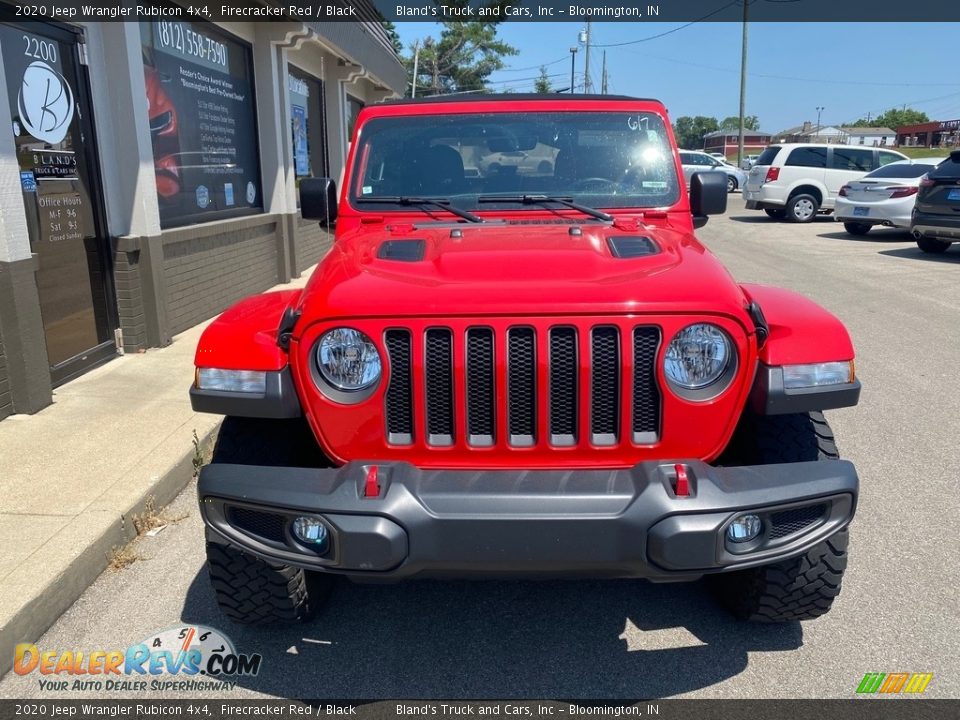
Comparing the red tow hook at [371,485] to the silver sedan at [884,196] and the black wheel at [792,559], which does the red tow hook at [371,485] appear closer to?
the black wheel at [792,559]

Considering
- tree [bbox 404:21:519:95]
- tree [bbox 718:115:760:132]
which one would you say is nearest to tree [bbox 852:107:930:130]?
tree [bbox 718:115:760:132]

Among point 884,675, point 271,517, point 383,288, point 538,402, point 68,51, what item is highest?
point 68,51

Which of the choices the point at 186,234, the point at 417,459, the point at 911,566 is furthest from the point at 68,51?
the point at 911,566

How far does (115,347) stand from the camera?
643 cm

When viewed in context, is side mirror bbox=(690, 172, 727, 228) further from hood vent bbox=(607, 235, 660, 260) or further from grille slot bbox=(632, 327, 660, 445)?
grille slot bbox=(632, 327, 660, 445)

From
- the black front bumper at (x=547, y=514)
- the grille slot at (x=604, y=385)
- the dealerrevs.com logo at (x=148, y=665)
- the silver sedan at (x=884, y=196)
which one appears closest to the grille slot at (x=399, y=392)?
the black front bumper at (x=547, y=514)

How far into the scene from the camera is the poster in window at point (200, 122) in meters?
7.14

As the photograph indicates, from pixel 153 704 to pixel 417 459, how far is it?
47.4 inches

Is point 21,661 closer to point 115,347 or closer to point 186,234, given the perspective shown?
point 115,347

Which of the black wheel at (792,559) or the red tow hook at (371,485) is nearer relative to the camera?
the red tow hook at (371,485)

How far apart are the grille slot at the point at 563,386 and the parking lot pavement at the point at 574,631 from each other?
89 centimetres

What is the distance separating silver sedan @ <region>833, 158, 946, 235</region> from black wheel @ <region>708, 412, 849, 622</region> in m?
14.0

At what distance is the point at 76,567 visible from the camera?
3209mm

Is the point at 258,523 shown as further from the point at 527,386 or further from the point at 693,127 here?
the point at 693,127
